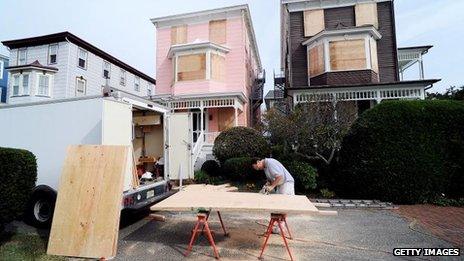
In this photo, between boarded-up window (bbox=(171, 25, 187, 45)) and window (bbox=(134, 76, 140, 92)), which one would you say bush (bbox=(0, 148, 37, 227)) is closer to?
boarded-up window (bbox=(171, 25, 187, 45))

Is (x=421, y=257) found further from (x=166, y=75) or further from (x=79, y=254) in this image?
(x=166, y=75)

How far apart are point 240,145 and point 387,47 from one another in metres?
14.0

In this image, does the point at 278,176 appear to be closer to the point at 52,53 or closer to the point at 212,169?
the point at 212,169

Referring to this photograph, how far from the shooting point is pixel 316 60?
63.4 feet

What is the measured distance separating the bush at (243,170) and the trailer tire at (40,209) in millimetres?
6878

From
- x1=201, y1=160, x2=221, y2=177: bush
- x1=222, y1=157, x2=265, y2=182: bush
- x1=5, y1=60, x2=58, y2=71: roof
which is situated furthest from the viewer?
x1=5, y1=60, x2=58, y2=71: roof

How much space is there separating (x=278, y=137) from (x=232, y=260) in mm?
7171

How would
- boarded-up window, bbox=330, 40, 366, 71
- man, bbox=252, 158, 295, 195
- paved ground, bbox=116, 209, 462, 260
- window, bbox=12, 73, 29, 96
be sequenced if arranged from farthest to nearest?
1. window, bbox=12, 73, 29, 96
2. boarded-up window, bbox=330, 40, 366, 71
3. man, bbox=252, 158, 295, 195
4. paved ground, bbox=116, 209, 462, 260

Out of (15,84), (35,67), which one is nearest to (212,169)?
(35,67)

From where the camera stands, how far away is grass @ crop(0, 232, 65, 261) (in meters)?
4.57

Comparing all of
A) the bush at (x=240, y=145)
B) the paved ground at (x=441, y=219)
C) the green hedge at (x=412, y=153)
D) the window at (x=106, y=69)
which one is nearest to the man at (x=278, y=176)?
the paved ground at (x=441, y=219)

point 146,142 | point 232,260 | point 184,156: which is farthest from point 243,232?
point 146,142

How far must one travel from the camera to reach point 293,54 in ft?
68.1

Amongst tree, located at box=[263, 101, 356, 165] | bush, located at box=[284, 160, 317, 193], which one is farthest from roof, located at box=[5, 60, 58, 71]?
bush, located at box=[284, 160, 317, 193]
